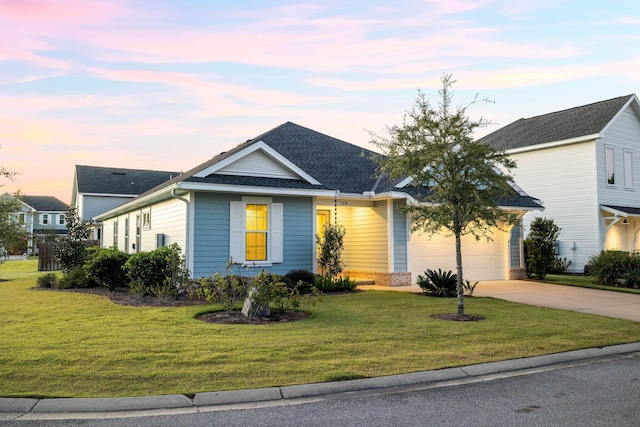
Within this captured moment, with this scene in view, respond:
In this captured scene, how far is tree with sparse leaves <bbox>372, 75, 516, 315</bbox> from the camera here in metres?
9.83

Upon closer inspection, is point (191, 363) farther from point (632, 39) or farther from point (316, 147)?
point (632, 39)

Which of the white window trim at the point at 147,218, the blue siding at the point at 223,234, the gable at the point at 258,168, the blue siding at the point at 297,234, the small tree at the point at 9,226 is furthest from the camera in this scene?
the small tree at the point at 9,226

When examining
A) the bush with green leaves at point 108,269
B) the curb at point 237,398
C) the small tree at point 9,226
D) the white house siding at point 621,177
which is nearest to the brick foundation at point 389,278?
the bush with green leaves at point 108,269

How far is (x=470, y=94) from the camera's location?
10.2 m

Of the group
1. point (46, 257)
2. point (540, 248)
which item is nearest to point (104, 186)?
point (46, 257)

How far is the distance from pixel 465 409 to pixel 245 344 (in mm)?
3371

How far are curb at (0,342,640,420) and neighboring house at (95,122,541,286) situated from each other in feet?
27.3

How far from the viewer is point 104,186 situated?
39.5 meters

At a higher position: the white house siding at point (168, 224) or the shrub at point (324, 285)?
the white house siding at point (168, 224)

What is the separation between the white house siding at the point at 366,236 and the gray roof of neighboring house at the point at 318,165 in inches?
34.5

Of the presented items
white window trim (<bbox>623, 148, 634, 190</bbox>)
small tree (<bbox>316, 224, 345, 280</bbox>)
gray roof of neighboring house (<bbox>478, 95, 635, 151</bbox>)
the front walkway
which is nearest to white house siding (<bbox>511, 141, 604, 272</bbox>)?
gray roof of neighboring house (<bbox>478, 95, 635, 151</bbox>)

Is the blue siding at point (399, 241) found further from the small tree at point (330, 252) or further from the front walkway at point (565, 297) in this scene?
the small tree at point (330, 252)

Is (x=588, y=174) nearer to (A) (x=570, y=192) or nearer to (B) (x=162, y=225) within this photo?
(A) (x=570, y=192)

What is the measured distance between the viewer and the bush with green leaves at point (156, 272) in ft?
40.9
